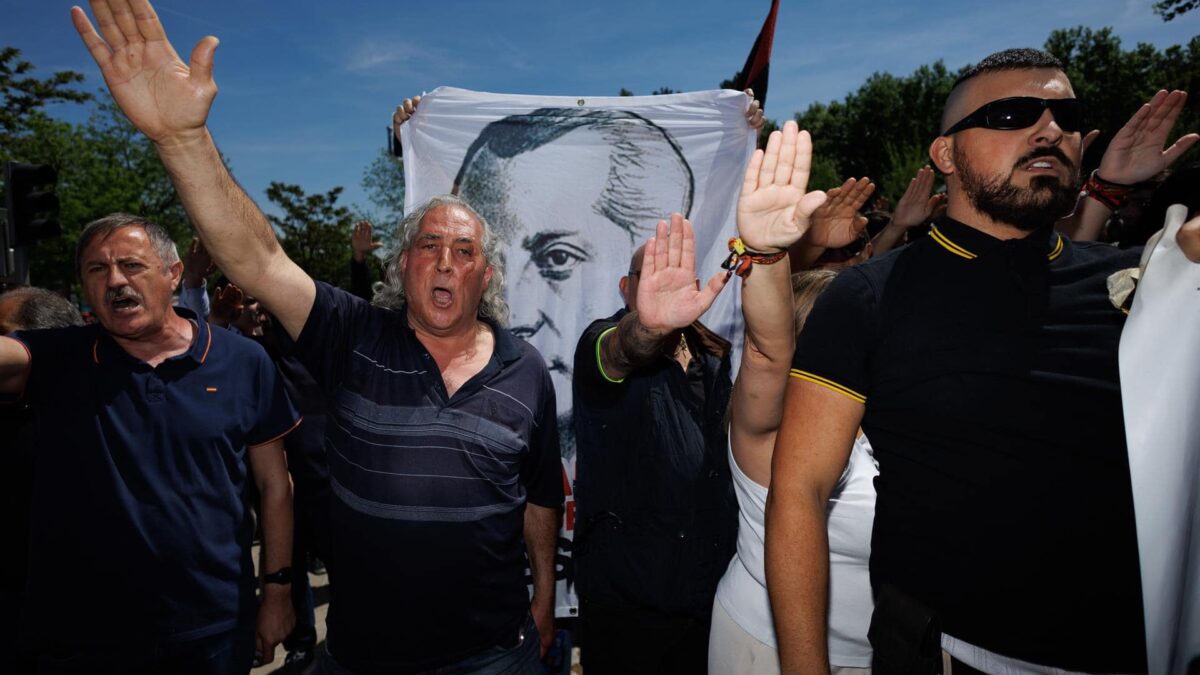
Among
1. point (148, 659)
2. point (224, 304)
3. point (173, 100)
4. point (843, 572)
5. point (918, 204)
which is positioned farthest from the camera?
point (224, 304)

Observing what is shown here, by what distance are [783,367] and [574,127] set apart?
2.48 metres

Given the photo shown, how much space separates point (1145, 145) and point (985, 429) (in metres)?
1.73

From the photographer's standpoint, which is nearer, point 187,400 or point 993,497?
point 993,497

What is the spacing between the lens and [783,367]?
6.22ft

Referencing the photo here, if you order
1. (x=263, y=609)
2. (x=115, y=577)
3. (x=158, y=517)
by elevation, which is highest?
(x=158, y=517)

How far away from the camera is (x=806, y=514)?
66.6 inches

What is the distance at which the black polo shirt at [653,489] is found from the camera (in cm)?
242

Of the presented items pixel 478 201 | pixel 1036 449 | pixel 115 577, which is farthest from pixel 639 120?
pixel 115 577

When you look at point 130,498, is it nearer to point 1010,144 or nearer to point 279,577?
point 279,577

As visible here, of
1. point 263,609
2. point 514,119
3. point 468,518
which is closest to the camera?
point 468,518

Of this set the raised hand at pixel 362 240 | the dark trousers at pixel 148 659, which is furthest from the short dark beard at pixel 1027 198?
the raised hand at pixel 362 240

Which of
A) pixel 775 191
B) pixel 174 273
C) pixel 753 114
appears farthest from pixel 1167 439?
pixel 174 273

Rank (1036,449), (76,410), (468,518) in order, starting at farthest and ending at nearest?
(76,410) < (468,518) < (1036,449)

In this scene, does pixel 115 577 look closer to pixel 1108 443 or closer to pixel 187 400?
pixel 187 400
